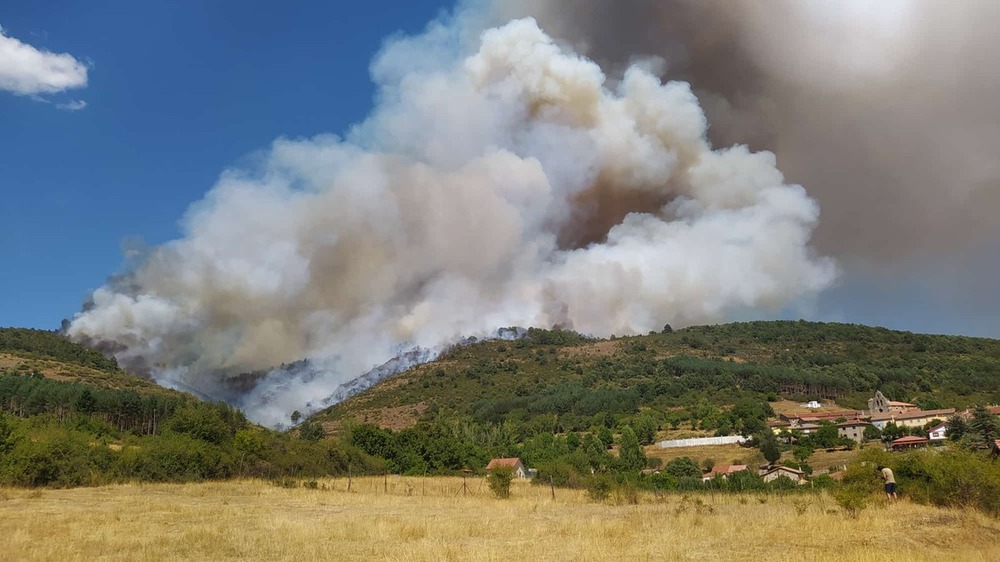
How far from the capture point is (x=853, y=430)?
125 meters

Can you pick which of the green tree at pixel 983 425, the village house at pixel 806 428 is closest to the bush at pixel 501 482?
the green tree at pixel 983 425

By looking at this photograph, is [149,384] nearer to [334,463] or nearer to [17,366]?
[17,366]

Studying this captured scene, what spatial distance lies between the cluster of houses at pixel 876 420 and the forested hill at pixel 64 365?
5802 inches

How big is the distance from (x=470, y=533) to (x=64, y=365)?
190260 mm

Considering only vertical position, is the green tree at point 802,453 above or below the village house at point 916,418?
below

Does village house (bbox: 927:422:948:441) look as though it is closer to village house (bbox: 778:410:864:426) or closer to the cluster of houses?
the cluster of houses

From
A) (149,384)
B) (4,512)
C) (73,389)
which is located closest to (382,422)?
(149,384)

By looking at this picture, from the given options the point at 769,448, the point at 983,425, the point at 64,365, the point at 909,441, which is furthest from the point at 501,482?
the point at 64,365

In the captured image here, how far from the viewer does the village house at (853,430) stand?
399 feet

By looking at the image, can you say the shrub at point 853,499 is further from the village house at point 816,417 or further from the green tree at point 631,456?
the village house at point 816,417

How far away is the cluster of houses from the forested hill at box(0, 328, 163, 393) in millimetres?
147360

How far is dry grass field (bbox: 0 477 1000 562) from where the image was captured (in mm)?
16219

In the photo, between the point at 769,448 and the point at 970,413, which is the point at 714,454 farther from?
the point at 970,413

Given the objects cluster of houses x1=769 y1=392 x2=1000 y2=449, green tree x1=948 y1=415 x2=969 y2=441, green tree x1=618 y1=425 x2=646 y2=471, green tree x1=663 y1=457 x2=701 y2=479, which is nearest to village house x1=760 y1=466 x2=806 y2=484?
green tree x1=663 y1=457 x2=701 y2=479
